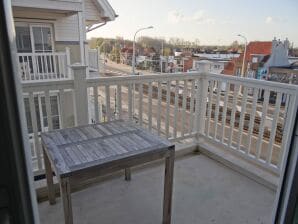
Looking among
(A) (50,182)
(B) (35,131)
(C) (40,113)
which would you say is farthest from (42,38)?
(A) (50,182)

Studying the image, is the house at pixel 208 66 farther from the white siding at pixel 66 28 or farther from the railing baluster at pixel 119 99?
the white siding at pixel 66 28

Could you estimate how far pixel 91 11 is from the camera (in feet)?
20.6

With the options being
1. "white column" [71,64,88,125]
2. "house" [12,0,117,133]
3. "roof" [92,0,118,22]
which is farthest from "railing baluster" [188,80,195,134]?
"roof" [92,0,118,22]

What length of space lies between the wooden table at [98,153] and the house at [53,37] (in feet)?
8.87

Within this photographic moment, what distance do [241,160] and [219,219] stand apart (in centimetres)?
89

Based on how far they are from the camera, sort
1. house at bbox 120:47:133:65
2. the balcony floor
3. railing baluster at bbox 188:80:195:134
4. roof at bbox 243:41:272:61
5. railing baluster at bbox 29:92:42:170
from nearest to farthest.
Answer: roof at bbox 243:41:272:61 → the balcony floor → railing baluster at bbox 29:92:42:170 → railing baluster at bbox 188:80:195:134 → house at bbox 120:47:133:65

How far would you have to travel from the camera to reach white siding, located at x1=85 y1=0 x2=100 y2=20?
6.11 metres

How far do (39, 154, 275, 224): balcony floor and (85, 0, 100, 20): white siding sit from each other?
513cm

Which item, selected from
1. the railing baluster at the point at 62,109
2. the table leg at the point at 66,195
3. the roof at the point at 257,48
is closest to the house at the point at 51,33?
the railing baluster at the point at 62,109

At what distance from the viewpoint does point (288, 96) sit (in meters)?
2.01

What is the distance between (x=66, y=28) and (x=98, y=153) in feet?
16.7

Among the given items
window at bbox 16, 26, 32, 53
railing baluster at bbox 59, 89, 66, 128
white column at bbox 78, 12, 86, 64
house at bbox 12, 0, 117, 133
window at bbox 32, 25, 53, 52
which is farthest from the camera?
white column at bbox 78, 12, 86, 64

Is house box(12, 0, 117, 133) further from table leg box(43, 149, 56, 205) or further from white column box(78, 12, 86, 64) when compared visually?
table leg box(43, 149, 56, 205)

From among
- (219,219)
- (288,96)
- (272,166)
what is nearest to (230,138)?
(272,166)
